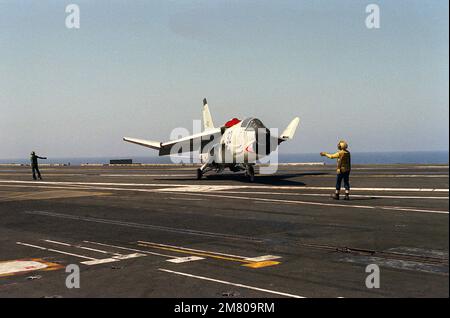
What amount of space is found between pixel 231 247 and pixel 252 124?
75.4 feet

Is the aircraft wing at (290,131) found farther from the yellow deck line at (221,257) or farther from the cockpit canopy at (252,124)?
the yellow deck line at (221,257)

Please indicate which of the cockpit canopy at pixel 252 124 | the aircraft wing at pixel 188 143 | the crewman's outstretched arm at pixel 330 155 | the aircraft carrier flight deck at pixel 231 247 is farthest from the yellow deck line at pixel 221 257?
the aircraft wing at pixel 188 143

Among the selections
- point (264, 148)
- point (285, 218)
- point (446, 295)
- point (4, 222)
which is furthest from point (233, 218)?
point (264, 148)

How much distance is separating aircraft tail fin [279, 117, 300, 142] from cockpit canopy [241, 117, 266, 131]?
6.43m

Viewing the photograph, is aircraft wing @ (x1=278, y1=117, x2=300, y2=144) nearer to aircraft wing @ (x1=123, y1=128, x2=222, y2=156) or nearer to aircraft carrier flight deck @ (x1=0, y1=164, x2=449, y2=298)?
aircraft wing @ (x1=123, y1=128, x2=222, y2=156)

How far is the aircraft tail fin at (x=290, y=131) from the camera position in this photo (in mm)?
42578

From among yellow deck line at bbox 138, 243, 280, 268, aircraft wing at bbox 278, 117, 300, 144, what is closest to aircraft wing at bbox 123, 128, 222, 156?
aircraft wing at bbox 278, 117, 300, 144

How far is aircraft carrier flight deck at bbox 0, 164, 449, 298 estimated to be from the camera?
8.95m

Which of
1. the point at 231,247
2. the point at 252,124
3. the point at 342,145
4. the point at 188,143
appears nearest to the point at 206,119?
the point at 188,143

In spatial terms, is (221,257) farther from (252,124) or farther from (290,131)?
(290,131)
